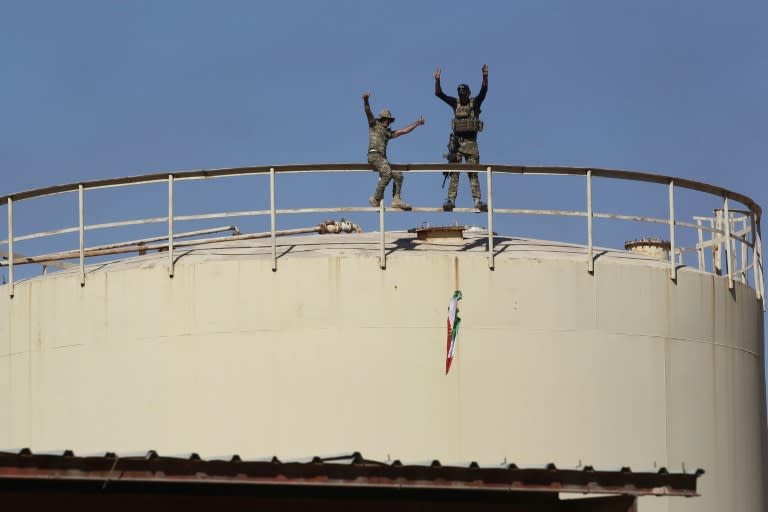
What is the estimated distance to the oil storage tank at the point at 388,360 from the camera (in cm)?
2009

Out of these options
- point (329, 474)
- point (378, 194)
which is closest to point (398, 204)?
point (378, 194)

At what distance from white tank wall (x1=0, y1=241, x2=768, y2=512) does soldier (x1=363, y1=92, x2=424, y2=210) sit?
1.42 metres

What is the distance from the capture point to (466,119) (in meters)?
23.2

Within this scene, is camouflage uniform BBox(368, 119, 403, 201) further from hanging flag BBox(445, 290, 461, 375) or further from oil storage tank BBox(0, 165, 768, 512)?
hanging flag BBox(445, 290, 461, 375)

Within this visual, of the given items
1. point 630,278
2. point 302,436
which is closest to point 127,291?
point 302,436

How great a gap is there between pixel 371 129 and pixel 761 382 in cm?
623

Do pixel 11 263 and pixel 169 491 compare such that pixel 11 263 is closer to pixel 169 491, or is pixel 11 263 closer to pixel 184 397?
pixel 184 397

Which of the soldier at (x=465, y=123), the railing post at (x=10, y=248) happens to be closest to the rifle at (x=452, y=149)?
the soldier at (x=465, y=123)

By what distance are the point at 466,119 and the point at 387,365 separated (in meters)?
4.55

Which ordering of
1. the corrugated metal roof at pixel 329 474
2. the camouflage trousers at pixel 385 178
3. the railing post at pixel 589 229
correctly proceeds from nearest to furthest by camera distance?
1. the corrugated metal roof at pixel 329 474
2. the railing post at pixel 589 229
3. the camouflage trousers at pixel 385 178

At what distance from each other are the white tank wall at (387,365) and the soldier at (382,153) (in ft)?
4.66

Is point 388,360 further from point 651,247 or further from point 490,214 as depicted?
point 651,247

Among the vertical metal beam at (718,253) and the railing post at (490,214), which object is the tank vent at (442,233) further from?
the vertical metal beam at (718,253)

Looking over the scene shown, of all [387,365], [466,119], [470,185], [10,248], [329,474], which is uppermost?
[466,119]
